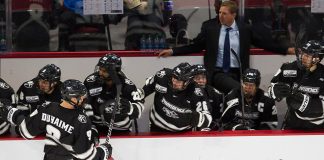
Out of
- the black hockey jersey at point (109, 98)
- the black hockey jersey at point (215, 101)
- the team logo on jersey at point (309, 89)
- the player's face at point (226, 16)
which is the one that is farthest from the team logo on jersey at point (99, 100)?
the team logo on jersey at point (309, 89)

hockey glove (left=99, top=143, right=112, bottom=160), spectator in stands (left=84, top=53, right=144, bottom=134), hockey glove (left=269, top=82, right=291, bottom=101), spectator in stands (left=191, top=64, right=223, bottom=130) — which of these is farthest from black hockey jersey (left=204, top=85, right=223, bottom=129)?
hockey glove (left=99, top=143, right=112, bottom=160)

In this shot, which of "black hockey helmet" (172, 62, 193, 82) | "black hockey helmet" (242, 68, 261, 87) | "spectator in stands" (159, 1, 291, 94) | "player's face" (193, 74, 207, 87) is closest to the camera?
"black hockey helmet" (172, 62, 193, 82)

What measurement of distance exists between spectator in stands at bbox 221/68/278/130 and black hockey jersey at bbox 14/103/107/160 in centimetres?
145

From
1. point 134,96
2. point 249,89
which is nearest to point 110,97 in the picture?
point 134,96

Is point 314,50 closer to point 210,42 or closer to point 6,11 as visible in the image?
point 210,42

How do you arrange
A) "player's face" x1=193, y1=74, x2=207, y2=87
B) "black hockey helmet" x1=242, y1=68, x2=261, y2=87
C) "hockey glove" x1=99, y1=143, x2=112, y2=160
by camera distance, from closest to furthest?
"hockey glove" x1=99, y1=143, x2=112, y2=160 → "black hockey helmet" x1=242, y1=68, x2=261, y2=87 → "player's face" x1=193, y1=74, x2=207, y2=87

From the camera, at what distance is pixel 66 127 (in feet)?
13.8

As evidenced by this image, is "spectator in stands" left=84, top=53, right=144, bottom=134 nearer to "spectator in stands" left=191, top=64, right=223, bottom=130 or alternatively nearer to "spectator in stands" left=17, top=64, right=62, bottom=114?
"spectator in stands" left=17, top=64, right=62, bottom=114

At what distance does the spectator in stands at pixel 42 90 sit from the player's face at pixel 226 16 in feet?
4.62

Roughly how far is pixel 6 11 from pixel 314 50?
9.02 feet

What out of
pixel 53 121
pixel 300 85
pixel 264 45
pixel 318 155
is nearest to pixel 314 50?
pixel 300 85

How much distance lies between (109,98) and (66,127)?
3.88ft

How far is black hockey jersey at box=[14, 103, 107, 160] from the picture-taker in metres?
4.21

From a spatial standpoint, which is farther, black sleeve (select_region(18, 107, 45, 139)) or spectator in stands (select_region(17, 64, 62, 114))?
spectator in stands (select_region(17, 64, 62, 114))
